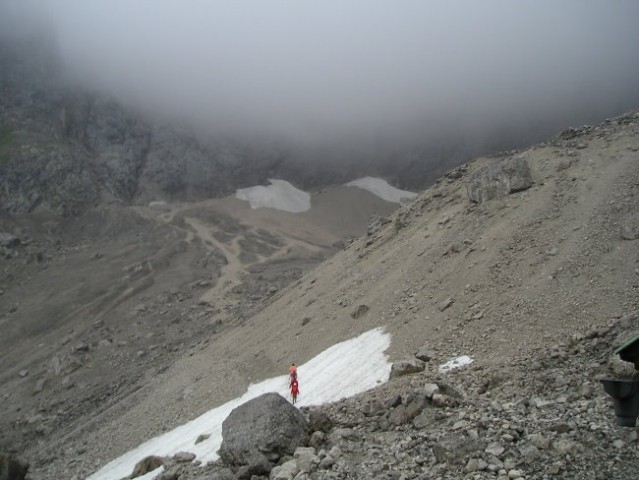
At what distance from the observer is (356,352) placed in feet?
74.9

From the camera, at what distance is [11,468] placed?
2286cm

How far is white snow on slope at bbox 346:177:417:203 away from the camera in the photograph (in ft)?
383

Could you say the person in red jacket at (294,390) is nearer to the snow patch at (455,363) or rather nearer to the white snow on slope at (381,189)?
the snow patch at (455,363)

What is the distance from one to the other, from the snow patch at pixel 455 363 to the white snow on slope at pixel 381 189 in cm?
9928

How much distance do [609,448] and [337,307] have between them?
20.7 metres

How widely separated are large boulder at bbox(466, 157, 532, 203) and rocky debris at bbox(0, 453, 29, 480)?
26.4 m

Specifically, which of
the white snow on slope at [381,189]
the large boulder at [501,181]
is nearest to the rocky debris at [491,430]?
the large boulder at [501,181]

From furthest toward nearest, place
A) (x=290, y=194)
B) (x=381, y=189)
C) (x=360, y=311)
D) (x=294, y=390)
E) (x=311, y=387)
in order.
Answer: (x=381, y=189) < (x=290, y=194) < (x=360, y=311) < (x=311, y=387) < (x=294, y=390)

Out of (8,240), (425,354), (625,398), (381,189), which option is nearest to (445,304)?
(425,354)

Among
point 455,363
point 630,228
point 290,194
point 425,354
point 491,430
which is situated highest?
point 491,430

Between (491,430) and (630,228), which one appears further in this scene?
(630,228)

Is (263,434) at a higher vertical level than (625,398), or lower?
lower

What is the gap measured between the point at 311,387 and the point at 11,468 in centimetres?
1370

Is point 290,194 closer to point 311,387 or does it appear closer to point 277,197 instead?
point 277,197
